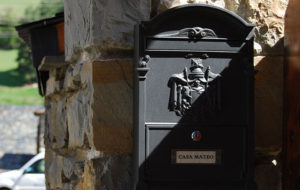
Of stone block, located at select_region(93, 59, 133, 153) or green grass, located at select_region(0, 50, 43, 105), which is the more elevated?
stone block, located at select_region(93, 59, 133, 153)

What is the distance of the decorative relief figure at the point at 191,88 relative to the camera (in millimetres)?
2381

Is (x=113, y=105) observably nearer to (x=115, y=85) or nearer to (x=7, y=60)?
(x=115, y=85)

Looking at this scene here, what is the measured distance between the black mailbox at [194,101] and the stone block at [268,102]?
0.90ft

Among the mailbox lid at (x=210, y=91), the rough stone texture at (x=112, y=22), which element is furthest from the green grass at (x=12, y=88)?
the mailbox lid at (x=210, y=91)

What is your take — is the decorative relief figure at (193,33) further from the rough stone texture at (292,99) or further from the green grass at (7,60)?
the green grass at (7,60)

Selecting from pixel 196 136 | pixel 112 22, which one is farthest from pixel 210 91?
pixel 112 22

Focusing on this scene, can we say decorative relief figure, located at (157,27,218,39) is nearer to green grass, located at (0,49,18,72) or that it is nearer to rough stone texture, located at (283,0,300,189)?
rough stone texture, located at (283,0,300,189)

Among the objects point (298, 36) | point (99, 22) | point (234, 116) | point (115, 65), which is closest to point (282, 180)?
point (234, 116)

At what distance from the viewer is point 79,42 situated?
2.84 meters

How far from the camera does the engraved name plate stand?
7.80 ft

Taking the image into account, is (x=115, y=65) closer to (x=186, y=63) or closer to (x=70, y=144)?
(x=186, y=63)

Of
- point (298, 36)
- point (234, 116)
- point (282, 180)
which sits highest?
point (298, 36)

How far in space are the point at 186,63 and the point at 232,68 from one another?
8.3 inches

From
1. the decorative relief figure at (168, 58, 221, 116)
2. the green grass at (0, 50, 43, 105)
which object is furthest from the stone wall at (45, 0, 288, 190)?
the green grass at (0, 50, 43, 105)
